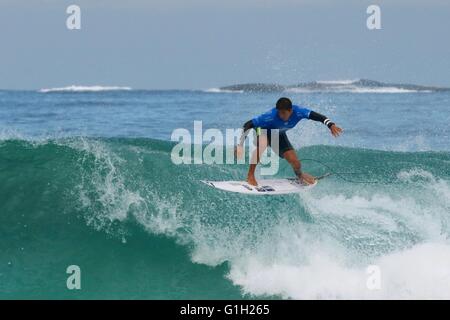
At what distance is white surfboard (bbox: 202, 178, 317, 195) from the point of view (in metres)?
8.61

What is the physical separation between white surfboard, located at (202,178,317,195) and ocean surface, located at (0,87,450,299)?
2.68 ft

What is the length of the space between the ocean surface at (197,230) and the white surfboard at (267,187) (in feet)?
2.68

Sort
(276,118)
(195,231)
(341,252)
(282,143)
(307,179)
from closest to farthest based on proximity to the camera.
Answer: (276,118), (282,143), (307,179), (341,252), (195,231)

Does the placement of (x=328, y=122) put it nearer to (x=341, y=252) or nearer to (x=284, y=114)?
(x=284, y=114)

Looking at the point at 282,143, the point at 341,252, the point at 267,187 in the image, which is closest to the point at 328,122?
the point at 282,143

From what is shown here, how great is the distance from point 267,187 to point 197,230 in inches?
61.0

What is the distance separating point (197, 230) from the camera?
978 centimetres

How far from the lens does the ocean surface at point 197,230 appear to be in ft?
28.9

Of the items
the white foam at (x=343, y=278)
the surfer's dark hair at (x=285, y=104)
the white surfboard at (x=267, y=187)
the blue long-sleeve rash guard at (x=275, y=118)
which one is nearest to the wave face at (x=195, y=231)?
the white foam at (x=343, y=278)

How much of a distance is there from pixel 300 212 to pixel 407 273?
1.87m

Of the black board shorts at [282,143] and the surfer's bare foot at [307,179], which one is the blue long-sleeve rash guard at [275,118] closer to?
the black board shorts at [282,143]

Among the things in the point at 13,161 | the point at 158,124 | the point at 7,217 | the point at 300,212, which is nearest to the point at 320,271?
the point at 300,212

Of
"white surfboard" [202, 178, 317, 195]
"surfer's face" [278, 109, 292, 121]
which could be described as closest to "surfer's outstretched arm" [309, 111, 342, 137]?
"surfer's face" [278, 109, 292, 121]
